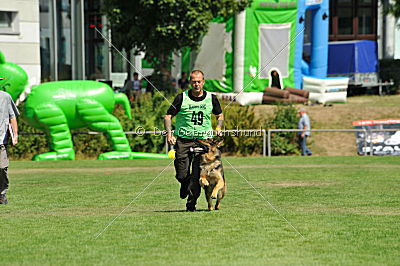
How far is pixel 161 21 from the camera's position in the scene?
31.0 m

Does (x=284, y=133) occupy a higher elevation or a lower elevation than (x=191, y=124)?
lower

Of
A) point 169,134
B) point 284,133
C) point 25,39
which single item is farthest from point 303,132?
point 169,134

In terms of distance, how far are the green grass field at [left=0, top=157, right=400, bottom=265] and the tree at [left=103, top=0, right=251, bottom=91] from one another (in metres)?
13.6

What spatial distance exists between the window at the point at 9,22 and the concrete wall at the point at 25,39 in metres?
0.09

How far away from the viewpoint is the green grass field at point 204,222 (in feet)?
26.6

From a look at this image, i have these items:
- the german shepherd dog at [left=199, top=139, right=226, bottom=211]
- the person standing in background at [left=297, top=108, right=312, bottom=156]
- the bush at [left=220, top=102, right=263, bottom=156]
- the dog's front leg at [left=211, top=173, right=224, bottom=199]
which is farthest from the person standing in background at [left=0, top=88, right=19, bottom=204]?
the person standing in background at [left=297, top=108, right=312, bottom=156]

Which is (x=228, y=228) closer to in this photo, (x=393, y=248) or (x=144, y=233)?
(x=144, y=233)

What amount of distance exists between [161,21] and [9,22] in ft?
24.2

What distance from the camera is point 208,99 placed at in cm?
1083

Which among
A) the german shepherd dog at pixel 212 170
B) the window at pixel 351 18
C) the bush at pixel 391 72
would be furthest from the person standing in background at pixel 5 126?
the window at pixel 351 18

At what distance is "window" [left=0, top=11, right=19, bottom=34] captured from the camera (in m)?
34.0

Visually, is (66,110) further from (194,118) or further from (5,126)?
(194,118)

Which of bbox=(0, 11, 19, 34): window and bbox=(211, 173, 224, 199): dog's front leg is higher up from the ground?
bbox=(0, 11, 19, 34): window

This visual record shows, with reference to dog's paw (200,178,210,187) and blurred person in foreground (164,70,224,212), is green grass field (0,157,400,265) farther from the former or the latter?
blurred person in foreground (164,70,224,212)
